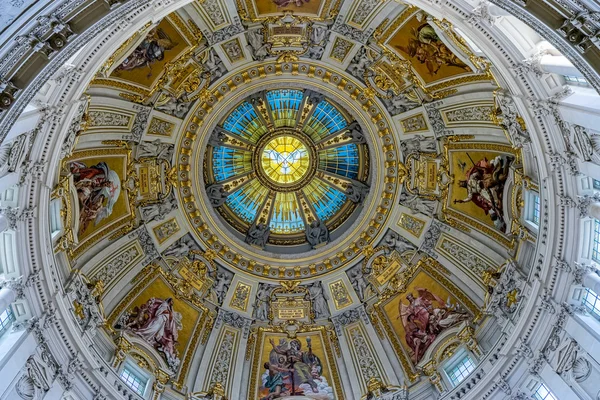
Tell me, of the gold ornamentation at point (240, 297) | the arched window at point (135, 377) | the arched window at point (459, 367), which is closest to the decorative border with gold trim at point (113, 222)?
the arched window at point (135, 377)

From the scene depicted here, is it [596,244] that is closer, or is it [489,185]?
[596,244]

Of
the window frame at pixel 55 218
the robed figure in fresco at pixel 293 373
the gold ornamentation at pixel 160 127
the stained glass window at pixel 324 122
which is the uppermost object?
the stained glass window at pixel 324 122

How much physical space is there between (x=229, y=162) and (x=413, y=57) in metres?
11.3

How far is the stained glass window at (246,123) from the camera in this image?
93.8 feet

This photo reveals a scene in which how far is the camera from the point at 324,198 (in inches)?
1213

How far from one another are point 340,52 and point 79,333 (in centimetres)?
1584

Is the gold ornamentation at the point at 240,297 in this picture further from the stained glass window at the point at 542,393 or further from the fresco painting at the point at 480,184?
the stained glass window at the point at 542,393

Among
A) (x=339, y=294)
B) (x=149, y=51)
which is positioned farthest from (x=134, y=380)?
(x=149, y=51)

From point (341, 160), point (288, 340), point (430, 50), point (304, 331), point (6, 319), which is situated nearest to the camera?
point (6, 319)

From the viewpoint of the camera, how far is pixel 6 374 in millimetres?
14844

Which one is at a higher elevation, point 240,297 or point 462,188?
point 462,188

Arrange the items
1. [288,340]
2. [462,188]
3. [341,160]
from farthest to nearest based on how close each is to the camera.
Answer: [341,160], [288,340], [462,188]

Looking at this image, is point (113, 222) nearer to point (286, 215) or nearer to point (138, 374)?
point (138, 374)

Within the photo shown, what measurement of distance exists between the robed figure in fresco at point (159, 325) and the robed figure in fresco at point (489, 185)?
45.4 feet
